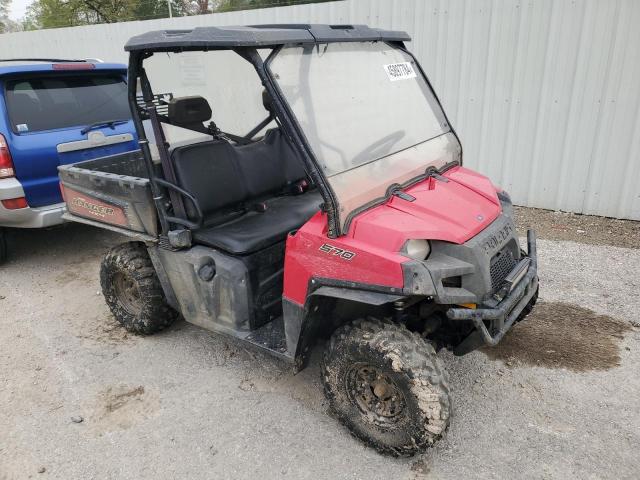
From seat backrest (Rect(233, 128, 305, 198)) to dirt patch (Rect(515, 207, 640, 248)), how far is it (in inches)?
120

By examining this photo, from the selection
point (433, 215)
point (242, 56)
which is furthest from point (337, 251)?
point (242, 56)

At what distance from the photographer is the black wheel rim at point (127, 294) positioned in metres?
3.87

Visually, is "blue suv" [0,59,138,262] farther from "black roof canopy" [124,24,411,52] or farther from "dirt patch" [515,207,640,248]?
"dirt patch" [515,207,640,248]

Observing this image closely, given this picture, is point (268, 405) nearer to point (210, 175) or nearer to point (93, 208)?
point (210, 175)

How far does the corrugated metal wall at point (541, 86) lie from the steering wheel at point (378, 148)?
365cm

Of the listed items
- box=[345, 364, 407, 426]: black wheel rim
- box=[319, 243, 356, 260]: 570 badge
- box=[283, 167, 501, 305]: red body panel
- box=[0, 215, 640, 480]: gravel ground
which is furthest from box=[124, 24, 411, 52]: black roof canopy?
box=[0, 215, 640, 480]: gravel ground

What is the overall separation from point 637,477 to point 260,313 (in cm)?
214

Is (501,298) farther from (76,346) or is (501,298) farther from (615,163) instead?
(615,163)

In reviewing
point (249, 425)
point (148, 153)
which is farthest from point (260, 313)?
point (148, 153)

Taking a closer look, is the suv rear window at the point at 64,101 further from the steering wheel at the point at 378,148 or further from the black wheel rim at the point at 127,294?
the steering wheel at the point at 378,148

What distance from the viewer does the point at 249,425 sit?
3.00 metres

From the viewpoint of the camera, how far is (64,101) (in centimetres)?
521

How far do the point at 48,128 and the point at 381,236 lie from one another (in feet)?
13.1

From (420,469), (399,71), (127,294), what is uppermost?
(399,71)
